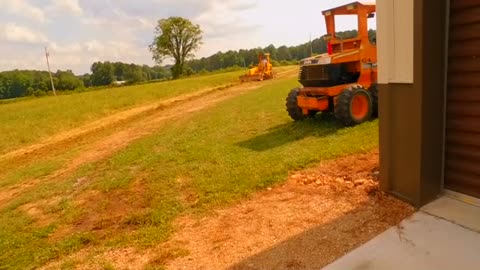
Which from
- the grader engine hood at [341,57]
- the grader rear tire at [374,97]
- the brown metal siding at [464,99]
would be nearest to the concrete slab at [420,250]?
the brown metal siding at [464,99]

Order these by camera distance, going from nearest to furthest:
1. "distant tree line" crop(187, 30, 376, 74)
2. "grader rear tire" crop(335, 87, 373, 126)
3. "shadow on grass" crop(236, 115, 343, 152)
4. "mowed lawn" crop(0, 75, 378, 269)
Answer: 1. "mowed lawn" crop(0, 75, 378, 269)
2. "shadow on grass" crop(236, 115, 343, 152)
3. "grader rear tire" crop(335, 87, 373, 126)
4. "distant tree line" crop(187, 30, 376, 74)

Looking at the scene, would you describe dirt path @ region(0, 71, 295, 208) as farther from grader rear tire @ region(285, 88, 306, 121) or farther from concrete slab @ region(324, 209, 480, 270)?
concrete slab @ region(324, 209, 480, 270)

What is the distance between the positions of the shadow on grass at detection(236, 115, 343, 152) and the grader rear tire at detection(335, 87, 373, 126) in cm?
29

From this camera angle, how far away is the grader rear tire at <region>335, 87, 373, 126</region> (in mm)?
8094

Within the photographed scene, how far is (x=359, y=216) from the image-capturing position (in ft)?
12.7

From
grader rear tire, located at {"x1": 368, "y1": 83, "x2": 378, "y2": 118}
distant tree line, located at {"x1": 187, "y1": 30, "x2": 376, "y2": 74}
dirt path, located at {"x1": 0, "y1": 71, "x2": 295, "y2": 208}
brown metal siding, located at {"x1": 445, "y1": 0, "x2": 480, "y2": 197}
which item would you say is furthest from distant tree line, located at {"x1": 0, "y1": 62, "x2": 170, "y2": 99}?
brown metal siding, located at {"x1": 445, "y1": 0, "x2": 480, "y2": 197}

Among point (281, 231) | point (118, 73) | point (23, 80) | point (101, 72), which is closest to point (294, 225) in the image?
point (281, 231)

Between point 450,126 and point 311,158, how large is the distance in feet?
8.47

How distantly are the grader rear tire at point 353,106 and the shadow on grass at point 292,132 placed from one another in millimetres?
292

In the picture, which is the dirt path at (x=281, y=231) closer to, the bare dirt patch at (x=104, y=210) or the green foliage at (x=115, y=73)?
the bare dirt patch at (x=104, y=210)

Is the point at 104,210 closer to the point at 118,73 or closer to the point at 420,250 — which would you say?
the point at 420,250

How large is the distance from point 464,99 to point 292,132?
5.23m

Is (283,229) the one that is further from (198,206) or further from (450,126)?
(450,126)

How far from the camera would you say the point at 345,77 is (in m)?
9.02
